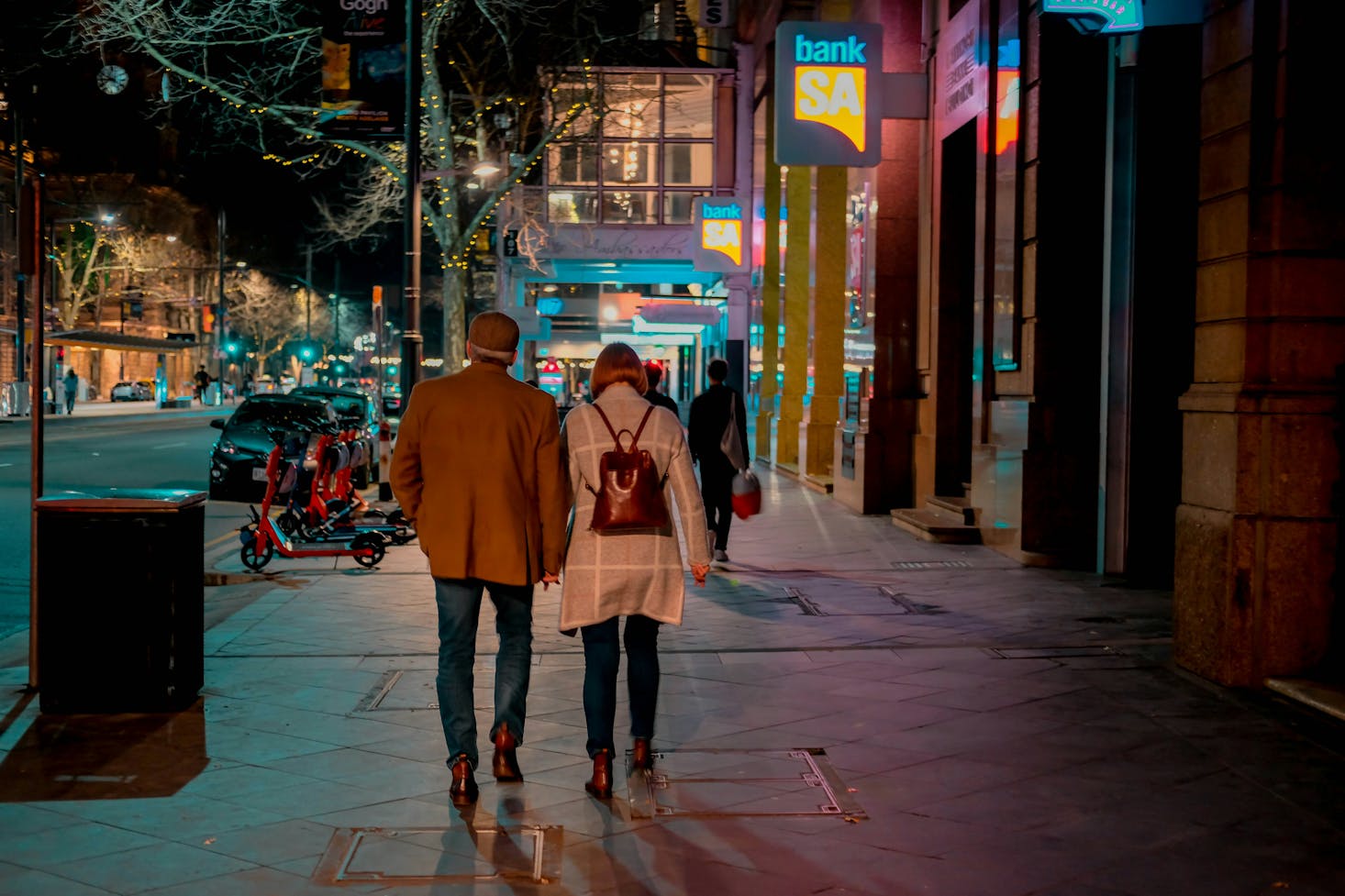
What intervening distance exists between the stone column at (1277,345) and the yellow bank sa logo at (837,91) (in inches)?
335

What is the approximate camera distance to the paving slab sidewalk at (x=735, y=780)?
4.45 m

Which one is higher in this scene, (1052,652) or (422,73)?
(422,73)

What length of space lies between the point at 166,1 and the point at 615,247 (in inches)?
774

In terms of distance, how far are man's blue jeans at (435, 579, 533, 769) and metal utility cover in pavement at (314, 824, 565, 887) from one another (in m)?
0.48

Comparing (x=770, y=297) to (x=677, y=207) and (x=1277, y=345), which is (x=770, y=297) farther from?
(x=1277, y=345)

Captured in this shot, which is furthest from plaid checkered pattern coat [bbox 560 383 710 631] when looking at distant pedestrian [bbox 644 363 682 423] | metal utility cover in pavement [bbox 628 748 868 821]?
distant pedestrian [bbox 644 363 682 423]

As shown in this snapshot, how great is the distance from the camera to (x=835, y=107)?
15539 millimetres

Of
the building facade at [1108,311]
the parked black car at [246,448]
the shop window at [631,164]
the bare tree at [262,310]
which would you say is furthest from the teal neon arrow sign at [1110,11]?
the bare tree at [262,310]

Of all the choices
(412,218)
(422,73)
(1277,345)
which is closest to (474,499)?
(1277,345)

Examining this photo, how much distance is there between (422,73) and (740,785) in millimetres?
17897

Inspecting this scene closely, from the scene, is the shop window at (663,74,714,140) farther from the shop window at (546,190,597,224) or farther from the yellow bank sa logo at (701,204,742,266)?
the yellow bank sa logo at (701,204,742,266)

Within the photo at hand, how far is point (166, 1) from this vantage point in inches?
920

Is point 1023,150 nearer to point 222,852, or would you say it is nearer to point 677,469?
point 677,469

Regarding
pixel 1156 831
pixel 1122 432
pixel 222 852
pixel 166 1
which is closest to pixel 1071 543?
pixel 1122 432
